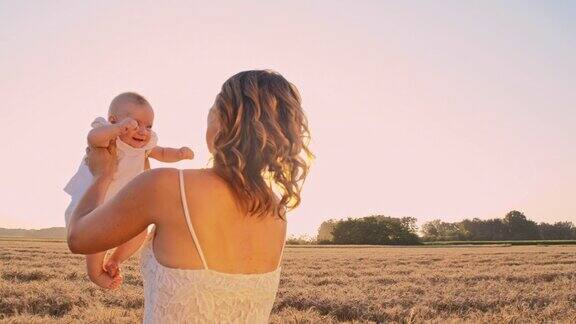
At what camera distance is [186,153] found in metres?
3.03

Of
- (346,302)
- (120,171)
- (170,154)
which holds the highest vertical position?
(170,154)

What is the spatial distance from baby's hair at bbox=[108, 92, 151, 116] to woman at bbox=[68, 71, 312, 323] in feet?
4.22

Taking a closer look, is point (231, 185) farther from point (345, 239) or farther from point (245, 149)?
point (345, 239)

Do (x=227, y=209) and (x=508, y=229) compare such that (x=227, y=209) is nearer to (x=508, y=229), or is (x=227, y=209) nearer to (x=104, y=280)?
(x=104, y=280)

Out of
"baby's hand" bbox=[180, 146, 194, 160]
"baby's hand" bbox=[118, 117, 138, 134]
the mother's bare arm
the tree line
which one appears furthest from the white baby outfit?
the tree line

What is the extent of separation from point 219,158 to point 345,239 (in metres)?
74.5

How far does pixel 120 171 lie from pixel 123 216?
93 cm

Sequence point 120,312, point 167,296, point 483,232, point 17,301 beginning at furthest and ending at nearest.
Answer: point 483,232, point 17,301, point 120,312, point 167,296

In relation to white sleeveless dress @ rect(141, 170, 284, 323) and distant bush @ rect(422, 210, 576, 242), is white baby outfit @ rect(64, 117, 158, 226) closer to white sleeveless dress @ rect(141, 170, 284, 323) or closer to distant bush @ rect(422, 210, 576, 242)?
white sleeveless dress @ rect(141, 170, 284, 323)

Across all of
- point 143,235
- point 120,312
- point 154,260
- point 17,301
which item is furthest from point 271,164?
point 17,301

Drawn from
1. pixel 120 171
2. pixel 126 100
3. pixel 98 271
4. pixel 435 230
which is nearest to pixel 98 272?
pixel 98 271

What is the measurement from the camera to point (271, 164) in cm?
199

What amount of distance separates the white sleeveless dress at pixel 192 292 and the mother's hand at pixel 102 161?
286 mm

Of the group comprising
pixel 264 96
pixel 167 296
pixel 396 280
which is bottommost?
pixel 396 280
